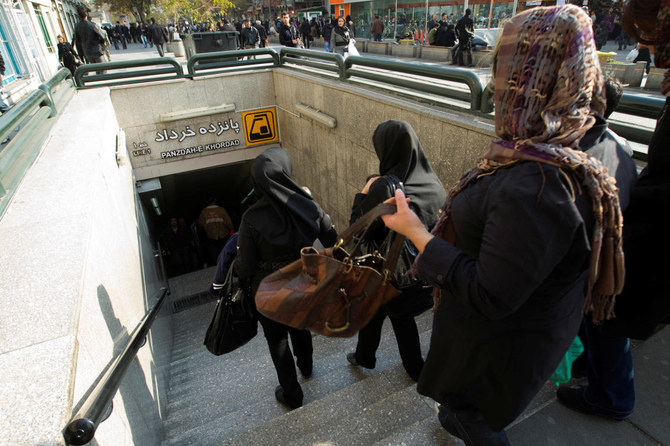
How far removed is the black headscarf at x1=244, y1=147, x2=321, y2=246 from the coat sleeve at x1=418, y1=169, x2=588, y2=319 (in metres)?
1.59

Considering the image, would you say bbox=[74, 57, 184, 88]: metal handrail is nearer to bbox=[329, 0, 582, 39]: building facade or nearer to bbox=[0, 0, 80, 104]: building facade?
bbox=[0, 0, 80, 104]: building facade

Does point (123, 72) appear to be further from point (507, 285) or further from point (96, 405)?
point (507, 285)

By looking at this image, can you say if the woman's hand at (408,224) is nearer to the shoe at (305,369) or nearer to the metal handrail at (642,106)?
the metal handrail at (642,106)

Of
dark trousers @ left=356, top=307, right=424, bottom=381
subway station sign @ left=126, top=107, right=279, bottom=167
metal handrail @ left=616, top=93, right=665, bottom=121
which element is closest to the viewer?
metal handrail @ left=616, top=93, right=665, bottom=121

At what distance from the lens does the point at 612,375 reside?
1.88 m

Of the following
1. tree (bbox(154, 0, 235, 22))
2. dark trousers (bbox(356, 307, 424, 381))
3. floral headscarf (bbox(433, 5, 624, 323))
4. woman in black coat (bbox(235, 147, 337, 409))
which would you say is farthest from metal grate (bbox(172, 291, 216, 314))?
tree (bbox(154, 0, 235, 22))

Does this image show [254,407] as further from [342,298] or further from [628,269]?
[628,269]

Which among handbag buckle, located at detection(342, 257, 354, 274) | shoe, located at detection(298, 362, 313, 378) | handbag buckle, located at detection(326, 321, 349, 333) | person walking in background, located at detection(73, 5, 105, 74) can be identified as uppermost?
person walking in background, located at detection(73, 5, 105, 74)

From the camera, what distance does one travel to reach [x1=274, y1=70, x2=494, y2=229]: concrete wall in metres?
3.71

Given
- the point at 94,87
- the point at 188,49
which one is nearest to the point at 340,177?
the point at 94,87

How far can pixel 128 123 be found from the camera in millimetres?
7984

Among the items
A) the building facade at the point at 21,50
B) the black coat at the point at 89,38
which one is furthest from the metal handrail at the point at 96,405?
the building facade at the point at 21,50

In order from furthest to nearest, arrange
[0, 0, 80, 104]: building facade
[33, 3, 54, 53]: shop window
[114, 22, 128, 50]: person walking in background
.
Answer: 1. [114, 22, 128, 50]: person walking in background
2. [33, 3, 54, 53]: shop window
3. [0, 0, 80, 104]: building facade

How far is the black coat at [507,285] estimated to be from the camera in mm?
1115
